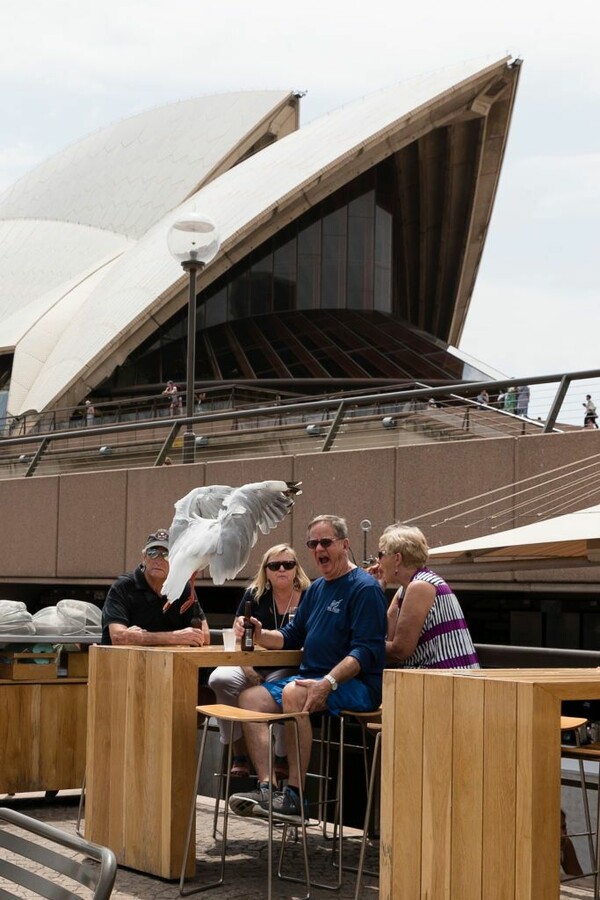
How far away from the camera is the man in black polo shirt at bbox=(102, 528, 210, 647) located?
6.27 metres

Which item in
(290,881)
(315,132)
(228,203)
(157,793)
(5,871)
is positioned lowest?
(290,881)

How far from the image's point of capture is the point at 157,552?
6.30m

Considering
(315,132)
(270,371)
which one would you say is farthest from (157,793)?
(315,132)

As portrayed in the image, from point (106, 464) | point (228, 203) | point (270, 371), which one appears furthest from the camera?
point (228, 203)

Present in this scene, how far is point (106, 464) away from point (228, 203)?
67.0 feet

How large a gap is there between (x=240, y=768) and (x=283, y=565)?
102 cm

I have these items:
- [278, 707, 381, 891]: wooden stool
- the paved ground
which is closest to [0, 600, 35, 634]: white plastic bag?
the paved ground

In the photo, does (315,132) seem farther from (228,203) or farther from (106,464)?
(106,464)

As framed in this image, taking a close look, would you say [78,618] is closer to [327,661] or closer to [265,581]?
[265,581]

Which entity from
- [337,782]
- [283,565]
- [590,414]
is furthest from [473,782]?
[590,414]

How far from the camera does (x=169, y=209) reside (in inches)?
1704

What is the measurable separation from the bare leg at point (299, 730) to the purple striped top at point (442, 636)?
543 millimetres

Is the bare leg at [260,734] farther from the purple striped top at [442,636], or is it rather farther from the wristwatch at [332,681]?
the purple striped top at [442,636]

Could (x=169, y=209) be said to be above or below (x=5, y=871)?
above
